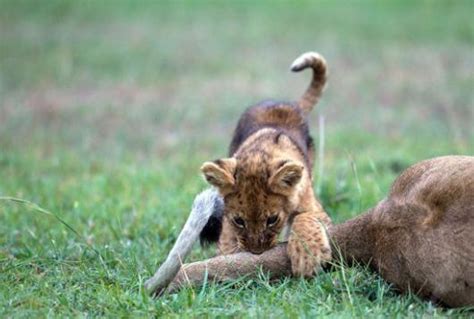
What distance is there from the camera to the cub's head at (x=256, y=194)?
5422 millimetres

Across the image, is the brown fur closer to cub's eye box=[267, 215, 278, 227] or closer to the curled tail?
cub's eye box=[267, 215, 278, 227]

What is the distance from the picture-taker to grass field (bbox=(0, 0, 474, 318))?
4.81m

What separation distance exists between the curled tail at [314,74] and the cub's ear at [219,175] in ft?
5.14

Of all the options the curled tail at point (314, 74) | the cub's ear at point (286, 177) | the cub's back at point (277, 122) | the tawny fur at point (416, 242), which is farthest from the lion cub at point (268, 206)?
the curled tail at point (314, 74)

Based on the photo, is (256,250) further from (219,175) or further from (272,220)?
(219,175)

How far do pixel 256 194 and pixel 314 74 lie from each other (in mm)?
2259

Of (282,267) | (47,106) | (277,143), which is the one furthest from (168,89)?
(282,267)

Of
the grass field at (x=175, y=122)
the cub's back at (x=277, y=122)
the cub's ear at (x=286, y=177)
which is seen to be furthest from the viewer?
the cub's back at (x=277, y=122)

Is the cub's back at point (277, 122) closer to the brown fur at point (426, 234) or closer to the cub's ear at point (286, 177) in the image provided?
the cub's ear at point (286, 177)

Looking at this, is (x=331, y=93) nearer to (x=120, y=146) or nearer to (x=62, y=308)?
(x=120, y=146)

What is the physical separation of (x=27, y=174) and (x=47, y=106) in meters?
3.56

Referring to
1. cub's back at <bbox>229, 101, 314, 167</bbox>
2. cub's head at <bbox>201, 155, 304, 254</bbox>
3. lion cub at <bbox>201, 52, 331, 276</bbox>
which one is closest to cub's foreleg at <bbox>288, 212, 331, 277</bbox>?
lion cub at <bbox>201, 52, 331, 276</bbox>

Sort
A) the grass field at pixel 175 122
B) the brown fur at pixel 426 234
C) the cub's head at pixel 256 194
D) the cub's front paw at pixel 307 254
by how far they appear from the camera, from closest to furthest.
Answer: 1. the brown fur at pixel 426 234
2. the grass field at pixel 175 122
3. the cub's front paw at pixel 307 254
4. the cub's head at pixel 256 194

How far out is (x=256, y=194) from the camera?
18.2ft
